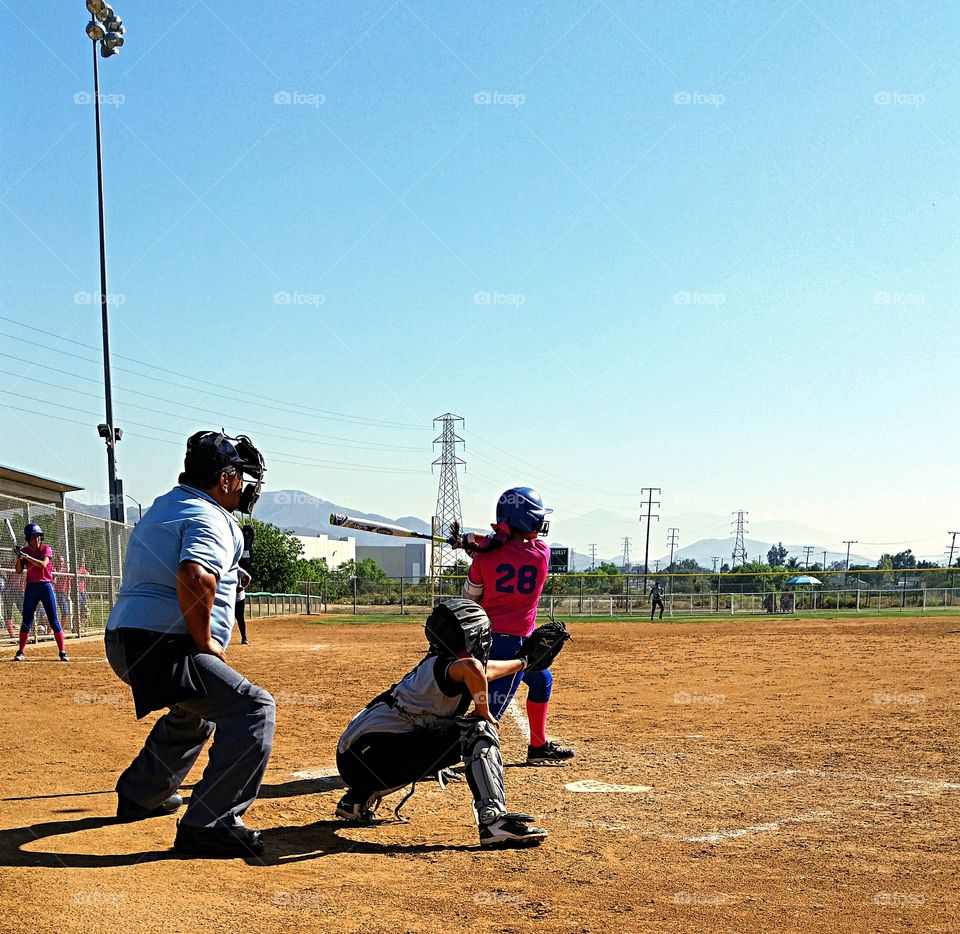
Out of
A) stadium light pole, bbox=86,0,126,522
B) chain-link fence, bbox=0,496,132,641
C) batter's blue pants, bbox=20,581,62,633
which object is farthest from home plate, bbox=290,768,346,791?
stadium light pole, bbox=86,0,126,522

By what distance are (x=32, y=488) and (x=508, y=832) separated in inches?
1048

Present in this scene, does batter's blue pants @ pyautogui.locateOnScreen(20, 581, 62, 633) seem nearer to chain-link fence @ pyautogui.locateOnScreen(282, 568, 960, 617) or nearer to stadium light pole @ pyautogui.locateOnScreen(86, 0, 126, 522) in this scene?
stadium light pole @ pyautogui.locateOnScreen(86, 0, 126, 522)

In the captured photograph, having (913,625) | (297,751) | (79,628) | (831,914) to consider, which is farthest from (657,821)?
(913,625)

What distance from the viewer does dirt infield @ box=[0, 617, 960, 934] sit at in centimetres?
415

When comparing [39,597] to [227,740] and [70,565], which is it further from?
[227,740]

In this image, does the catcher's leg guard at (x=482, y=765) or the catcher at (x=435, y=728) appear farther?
the catcher at (x=435, y=728)

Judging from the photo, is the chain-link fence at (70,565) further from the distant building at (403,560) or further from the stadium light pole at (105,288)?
the distant building at (403,560)

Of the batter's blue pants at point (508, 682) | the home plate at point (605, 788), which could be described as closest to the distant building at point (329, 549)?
the batter's blue pants at point (508, 682)

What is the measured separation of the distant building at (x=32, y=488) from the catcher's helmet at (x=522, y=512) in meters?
21.3

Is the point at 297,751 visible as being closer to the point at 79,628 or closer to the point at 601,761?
the point at 601,761

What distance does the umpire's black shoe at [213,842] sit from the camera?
4.99 meters

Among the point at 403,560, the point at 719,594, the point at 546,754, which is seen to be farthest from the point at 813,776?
the point at 403,560

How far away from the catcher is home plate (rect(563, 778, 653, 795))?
1415 millimetres

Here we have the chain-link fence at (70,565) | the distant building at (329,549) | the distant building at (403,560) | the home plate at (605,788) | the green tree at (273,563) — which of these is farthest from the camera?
the distant building at (403,560)
